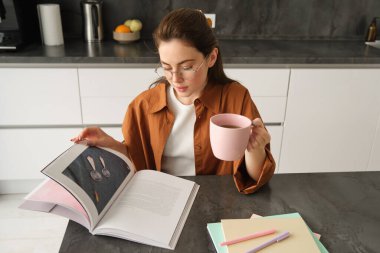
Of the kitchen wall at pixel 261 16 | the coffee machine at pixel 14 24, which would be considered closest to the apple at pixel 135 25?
the kitchen wall at pixel 261 16

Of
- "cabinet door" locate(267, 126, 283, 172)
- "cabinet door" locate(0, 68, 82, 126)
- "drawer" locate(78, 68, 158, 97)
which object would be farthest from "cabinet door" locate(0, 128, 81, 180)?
"cabinet door" locate(267, 126, 283, 172)

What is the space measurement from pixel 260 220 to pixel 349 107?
1.66 metres

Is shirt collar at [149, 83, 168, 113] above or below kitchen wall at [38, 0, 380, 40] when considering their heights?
below

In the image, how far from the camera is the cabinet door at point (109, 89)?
6.83 ft

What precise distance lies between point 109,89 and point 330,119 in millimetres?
1353

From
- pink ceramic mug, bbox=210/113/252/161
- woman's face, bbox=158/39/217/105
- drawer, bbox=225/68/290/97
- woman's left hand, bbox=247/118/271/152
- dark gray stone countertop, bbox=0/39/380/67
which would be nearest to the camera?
pink ceramic mug, bbox=210/113/252/161

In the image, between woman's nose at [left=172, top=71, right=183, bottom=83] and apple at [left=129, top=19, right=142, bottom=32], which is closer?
woman's nose at [left=172, top=71, right=183, bottom=83]

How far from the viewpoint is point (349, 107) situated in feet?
7.49

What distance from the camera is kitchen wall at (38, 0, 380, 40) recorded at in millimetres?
2549

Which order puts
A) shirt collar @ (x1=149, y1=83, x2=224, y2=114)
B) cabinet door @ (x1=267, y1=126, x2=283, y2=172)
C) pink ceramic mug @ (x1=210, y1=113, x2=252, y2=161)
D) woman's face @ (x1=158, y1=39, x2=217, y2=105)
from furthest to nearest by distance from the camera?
cabinet door @ (x1=267, y1=126, x2=283, y2=172), shirt collar @ (x1=149, y1=83, x2=224, y2=114), woman's face @ (x1=158, y1=39, x2=217, y2=105), pink ceramic mug @ (x1=210, y1=113, x2=252, y2=161)

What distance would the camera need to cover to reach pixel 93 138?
3.52 ft

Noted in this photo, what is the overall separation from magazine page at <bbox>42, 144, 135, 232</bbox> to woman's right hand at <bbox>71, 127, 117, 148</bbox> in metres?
0.03

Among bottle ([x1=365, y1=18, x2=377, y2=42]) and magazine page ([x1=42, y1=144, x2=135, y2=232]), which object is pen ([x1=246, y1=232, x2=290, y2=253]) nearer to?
magazine page ([x1=42, y1=144, x2=135, y2=232])

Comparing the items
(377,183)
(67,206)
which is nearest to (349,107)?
(377,183)
